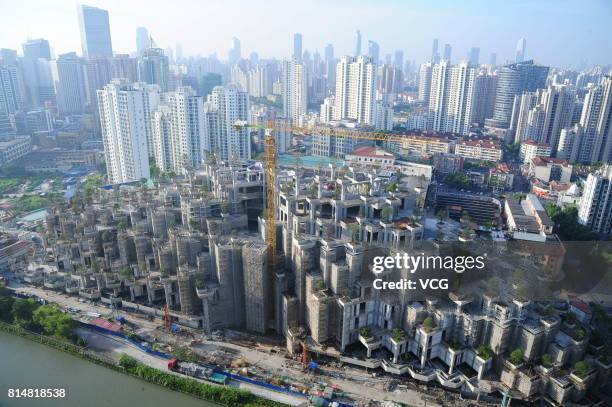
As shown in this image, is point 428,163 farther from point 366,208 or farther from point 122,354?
point 122,354

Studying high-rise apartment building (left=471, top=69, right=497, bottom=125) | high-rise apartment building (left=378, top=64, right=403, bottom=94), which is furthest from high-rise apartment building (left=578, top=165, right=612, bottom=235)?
high-rise apartment building (left=378, top=64, right=403, bottom=94)

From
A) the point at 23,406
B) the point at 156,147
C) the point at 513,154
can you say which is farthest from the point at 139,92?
the point at 513,154

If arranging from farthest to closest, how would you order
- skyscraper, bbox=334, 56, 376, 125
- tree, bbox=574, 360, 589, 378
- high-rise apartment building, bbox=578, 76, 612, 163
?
1. skyscraper, bbox=334, 56, 376, 125
2. high-rise apartment building, bbox=578, 76, 612, 163
3. tree, bbox=574, 360, 589, 378

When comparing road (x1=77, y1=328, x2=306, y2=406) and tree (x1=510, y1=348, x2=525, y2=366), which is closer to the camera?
tree (x1=510, y1=348, x2=525, y2=366)

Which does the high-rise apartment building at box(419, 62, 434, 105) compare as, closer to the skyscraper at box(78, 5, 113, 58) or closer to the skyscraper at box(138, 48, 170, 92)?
the skyscraper at box(138, 48, 170, 92)

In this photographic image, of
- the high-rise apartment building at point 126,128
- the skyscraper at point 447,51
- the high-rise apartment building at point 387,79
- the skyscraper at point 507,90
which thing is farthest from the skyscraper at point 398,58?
the high-rise apartment building at point 126,128

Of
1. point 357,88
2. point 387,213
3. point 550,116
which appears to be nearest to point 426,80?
point 357,88

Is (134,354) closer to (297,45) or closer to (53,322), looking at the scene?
(53,322)
